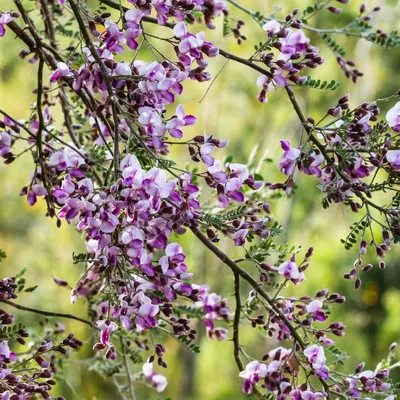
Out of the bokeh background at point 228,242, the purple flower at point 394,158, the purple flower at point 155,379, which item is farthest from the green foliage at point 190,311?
the bokeh background at point 228,242

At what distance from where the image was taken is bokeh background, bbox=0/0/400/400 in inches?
175

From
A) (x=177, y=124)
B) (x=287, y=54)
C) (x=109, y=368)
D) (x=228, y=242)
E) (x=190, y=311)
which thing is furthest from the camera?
(x=228, y=242)

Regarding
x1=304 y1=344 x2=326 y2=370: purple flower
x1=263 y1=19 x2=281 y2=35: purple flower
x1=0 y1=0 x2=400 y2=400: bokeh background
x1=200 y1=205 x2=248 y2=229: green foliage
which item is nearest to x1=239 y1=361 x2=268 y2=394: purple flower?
x1=304 y1=344 x2=326 y2=370: purple flower

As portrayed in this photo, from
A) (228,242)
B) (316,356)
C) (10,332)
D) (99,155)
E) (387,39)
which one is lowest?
(316,356)

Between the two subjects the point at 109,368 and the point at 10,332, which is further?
the point at 109,368

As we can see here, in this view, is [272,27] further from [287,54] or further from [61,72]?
[61,72]

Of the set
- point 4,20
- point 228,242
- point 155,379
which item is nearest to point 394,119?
point 4,20

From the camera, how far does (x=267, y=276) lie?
1.01 meters

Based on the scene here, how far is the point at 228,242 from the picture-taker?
209 inches

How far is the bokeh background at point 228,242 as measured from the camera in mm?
4453

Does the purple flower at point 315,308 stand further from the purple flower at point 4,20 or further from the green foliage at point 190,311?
the purple flower at point 4,20

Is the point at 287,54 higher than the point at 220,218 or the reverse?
higher

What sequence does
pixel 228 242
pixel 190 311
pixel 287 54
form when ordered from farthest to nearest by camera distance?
1. pixel 228 242
2. pixel 190 311
3. pixel 287 54

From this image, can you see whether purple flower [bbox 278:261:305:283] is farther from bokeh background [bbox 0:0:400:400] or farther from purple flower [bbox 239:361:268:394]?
bokeh background [bbox 0:0:400:400]
